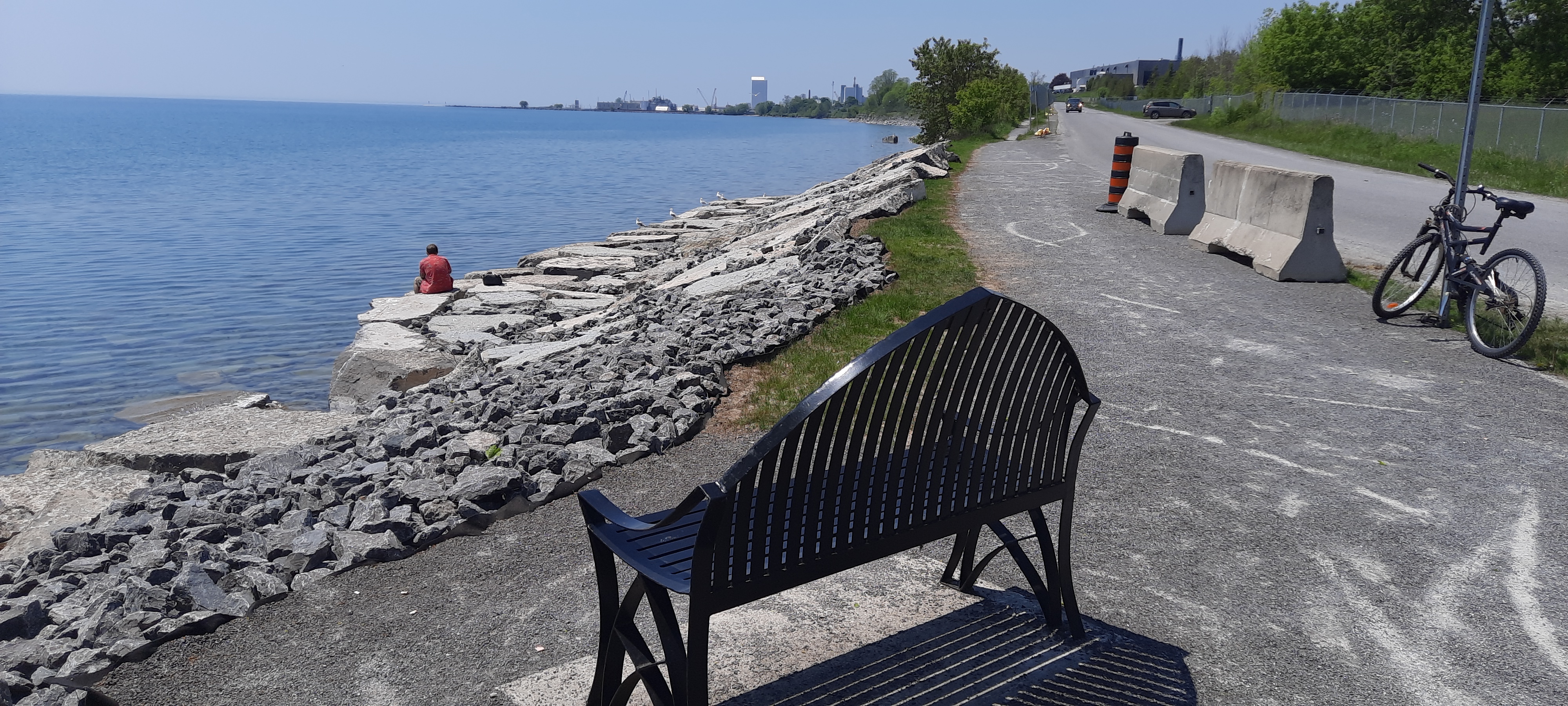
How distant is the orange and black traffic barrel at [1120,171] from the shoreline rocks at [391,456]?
5.41 metres

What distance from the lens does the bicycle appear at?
7.65 m

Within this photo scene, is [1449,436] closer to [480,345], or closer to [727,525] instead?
[727,525]

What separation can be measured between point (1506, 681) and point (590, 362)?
624 cm

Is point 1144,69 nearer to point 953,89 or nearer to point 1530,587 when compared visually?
point 953,89

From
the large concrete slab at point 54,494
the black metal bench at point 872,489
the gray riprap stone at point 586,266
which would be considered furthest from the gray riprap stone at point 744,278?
the black metal bench at point 872,489

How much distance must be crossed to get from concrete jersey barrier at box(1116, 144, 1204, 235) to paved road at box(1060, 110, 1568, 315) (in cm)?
192

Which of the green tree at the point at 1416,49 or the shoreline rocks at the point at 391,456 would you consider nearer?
the shoreline rocks at the point at 391,456

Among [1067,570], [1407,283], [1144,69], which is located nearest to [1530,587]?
[1067,570]

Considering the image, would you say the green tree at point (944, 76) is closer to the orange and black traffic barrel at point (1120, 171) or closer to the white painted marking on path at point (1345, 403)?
the orange and black traffic barrel at point (1120, 171)

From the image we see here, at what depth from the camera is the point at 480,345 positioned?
39.7 ft

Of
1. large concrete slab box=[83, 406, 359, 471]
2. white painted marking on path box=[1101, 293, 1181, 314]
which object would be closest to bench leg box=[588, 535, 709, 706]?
large concrete slab box=[83, 406, 359, 471]

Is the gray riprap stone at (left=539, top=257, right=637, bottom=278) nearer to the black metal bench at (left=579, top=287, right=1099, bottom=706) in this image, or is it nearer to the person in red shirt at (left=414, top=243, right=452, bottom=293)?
the person in red shirt at (left=414, top=243, right=452, bottom=293)

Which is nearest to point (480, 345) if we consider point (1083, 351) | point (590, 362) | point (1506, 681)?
point (590, 362)

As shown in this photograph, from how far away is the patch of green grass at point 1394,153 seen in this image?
21000 millimetres
